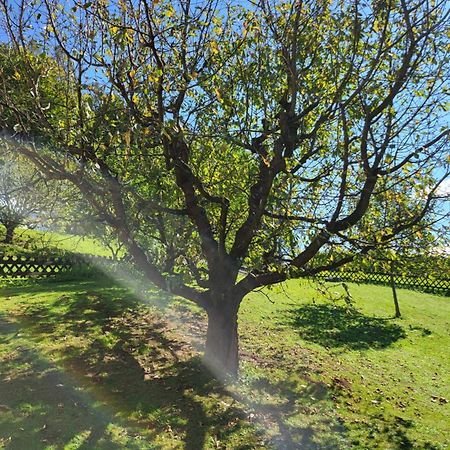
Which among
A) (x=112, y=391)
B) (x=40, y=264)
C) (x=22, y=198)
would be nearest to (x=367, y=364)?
(x=112, y=391)

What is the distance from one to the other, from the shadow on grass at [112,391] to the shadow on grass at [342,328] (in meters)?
5.08

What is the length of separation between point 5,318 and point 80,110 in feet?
20.3

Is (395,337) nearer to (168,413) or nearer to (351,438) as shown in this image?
→ (351,438)

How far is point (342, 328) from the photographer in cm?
1353

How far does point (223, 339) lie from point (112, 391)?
2010 millimetres

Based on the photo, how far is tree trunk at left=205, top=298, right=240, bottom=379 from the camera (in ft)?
23.4

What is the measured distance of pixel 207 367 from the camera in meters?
7.27

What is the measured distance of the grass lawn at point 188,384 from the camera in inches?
204

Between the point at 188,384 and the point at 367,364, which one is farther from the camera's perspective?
the point at 367,364

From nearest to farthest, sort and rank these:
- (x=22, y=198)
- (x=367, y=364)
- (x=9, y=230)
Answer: (x=367, y=364), (x=22, y=198), (x=9, y=230)

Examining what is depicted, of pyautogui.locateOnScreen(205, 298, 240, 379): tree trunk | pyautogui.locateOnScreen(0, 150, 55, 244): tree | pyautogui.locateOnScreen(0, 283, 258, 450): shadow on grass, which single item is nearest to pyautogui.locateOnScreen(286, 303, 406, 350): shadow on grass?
pyautogui.locateOnScreen(205, 298, 240, 379): tree trunk

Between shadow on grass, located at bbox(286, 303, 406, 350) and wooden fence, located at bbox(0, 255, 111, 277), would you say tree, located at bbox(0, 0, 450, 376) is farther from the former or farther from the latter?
wooden fence, located at bbox(0, 255, 111, 277)

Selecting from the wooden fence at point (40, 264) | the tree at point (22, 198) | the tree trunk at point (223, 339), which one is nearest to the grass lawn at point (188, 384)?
the tree trunk at point (223, 339)

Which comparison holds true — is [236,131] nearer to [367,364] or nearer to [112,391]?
[112,391]
